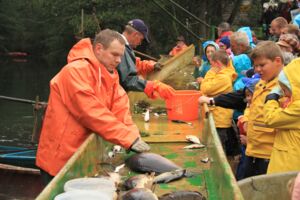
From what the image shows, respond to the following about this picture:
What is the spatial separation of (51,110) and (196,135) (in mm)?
2169

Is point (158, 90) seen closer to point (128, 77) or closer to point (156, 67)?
point (128, 77)

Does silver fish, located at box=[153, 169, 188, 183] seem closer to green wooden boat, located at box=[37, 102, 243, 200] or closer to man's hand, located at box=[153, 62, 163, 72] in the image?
green wooden boat, located at box=[37, 102, 243, 200]

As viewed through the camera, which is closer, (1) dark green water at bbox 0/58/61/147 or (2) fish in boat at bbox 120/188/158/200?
(2) fish in boat at bbox 120/188/158/200

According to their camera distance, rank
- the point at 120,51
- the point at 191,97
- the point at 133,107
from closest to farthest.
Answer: the point at 120,51
the point at 191,97
the point at 133,107

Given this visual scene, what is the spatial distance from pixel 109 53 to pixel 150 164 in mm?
1112

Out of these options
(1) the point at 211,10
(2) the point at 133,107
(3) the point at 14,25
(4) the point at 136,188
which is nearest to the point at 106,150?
(4) the point at 136,188

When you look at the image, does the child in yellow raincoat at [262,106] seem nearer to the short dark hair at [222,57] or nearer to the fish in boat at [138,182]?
the fish in boat at [138,182]

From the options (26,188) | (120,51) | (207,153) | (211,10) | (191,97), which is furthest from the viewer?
(211,10)

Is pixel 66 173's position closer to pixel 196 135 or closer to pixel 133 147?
pixel 133 147

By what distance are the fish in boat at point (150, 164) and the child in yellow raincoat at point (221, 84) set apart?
286 cm

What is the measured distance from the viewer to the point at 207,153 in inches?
219

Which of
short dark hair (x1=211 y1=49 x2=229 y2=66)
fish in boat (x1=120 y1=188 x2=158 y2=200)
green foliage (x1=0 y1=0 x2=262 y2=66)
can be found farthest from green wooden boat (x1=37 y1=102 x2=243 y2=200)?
green foliage (x1=0 y1=0 x2=262 y2=66)

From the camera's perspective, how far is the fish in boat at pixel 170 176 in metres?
4.56

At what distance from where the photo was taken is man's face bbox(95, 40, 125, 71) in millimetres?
4918
